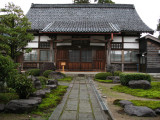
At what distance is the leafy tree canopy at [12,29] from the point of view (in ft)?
33.3

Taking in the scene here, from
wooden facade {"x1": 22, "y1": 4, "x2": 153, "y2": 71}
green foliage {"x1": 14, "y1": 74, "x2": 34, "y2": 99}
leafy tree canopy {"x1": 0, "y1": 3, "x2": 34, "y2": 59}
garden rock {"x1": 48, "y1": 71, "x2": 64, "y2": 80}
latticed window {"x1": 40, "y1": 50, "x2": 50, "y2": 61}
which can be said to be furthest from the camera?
latticed window {"x1": 40, "y1": 50, "x2": 50, "y2": 61}

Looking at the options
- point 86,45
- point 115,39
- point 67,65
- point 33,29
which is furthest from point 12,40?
point 115,39

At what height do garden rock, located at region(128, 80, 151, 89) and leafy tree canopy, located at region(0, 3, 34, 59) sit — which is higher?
leafy tree canopy, located at region(0, 3, 34, 59)

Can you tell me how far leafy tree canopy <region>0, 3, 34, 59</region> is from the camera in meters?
10.1

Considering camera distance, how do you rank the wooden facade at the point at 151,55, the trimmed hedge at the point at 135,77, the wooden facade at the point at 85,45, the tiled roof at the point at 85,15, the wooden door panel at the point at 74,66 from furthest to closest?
1. the tiled roof at the point at 85,15
2. the wooden door panel at the point at 74,66
3. the wooden facade at the point at 85,45
4. the wooden facade at the point at 151,55
5. the trimmed hedge at the point at 135,77

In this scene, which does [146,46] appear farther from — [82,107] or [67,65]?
[82,107]

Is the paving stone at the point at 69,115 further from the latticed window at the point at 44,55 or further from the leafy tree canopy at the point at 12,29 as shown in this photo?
the latticed window at the point at 44,55

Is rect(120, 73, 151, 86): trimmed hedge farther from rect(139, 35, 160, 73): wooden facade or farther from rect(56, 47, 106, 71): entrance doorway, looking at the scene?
rect(56, 47, 106, 71): entrance doorway

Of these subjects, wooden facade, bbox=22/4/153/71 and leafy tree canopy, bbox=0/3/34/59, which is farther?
wooden facade, bbox=22/4/153/71

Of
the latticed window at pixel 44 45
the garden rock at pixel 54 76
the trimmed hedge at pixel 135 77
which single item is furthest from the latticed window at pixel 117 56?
the latticed window at pixel 44 45

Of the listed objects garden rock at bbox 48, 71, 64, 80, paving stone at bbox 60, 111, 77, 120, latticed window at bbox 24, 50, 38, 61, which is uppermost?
latticed window at bbox 24, 50, 38, 61

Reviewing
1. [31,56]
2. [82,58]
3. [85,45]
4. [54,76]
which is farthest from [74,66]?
[31,56]

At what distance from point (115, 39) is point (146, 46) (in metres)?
3.29

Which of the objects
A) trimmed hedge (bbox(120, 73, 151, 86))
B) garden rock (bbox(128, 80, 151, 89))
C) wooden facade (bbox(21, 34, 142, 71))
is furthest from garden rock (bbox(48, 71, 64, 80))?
garden rock (bbox(128, 80, 151, 89))
